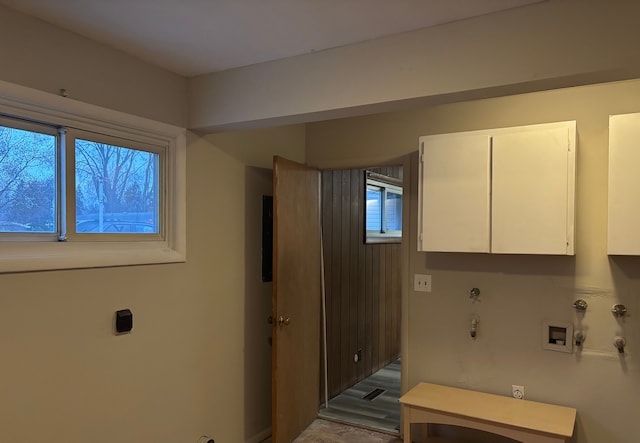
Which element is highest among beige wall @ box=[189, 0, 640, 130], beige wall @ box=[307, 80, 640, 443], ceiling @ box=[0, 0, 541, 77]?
ceiling @ box=[0, 0, 541, 77]

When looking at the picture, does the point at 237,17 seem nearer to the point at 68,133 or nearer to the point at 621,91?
the point at 68,133

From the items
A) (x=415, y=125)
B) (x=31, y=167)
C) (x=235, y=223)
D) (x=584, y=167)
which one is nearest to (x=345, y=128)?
(x=415, y=125)

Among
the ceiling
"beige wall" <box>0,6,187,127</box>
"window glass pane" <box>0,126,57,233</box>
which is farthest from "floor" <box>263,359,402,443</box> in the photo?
the ceiling

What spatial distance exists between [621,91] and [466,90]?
1.30m

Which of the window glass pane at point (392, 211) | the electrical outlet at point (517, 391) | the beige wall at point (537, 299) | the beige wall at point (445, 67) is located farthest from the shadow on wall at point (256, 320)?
the window glass pane at point (392, 211)

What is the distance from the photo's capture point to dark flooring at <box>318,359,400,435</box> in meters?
3.43

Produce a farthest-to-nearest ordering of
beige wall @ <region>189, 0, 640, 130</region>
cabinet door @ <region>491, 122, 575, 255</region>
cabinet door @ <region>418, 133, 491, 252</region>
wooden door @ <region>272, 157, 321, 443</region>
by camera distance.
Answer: wooden door @ <region>272, 157, 321, 443</region> → cabinet door @ <region>418, 133, 491, 252</region> → cabinet door @ <region>491, 122, 575, 255</region> → beige wall @ <region>189, 0, 640, 130</region>

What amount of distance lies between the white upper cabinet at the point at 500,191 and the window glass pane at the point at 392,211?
85.5 inches

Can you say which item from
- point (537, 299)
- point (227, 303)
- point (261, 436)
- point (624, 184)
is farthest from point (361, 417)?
point (624, 184)

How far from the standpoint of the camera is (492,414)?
7.94ft

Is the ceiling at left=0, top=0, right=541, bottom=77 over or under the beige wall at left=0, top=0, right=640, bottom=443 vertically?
A: over

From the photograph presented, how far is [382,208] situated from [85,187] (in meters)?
3.21

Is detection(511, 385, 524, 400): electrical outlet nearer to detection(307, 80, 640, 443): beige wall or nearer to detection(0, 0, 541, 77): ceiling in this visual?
detection(307, 80, 640, 443): beige wall

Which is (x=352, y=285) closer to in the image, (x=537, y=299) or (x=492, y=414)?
(x=537, y=299)
